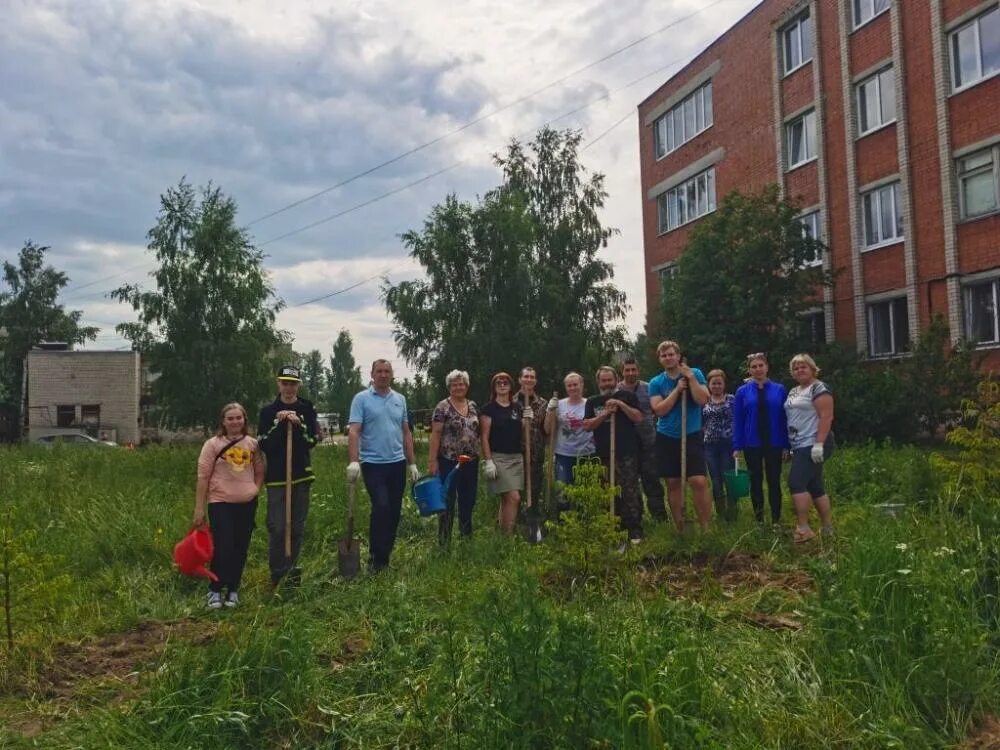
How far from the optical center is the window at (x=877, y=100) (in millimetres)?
19047

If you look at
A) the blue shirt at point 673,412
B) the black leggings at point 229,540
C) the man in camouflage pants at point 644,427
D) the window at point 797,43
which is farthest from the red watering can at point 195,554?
the window at point 797,43

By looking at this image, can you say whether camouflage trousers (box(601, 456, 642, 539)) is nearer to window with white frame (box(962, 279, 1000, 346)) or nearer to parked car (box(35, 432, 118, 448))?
window with white frame (box(962, 279, 1000, 346))

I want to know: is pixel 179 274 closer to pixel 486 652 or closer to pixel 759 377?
pixel 759 377

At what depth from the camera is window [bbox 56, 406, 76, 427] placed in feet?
142

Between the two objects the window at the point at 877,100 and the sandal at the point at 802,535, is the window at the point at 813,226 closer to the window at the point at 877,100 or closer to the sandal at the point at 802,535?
the window at the point at 877,100

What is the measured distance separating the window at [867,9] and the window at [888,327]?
6.42 m

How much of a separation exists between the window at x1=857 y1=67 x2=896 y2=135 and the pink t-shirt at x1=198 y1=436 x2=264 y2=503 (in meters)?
17.5

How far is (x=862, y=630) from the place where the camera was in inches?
145

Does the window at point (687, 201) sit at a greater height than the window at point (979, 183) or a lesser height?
greater

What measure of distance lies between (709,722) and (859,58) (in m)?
20.0

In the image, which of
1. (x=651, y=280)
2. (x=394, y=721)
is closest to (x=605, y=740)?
(x=394, y=721)

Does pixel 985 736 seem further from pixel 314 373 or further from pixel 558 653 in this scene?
pixel 314 373

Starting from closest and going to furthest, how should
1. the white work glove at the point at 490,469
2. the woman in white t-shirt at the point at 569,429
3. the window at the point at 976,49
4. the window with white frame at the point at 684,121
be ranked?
the white work glove at the point at 490,469, the woman in white t-shirt at the point at 569,429, the window at the point at 976,49, the window with white frame at the point at 684,121

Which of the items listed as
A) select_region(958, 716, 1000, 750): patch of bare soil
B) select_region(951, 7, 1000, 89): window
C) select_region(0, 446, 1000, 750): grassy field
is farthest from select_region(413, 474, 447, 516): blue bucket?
select_region(951, 7, 1000, 89): window
